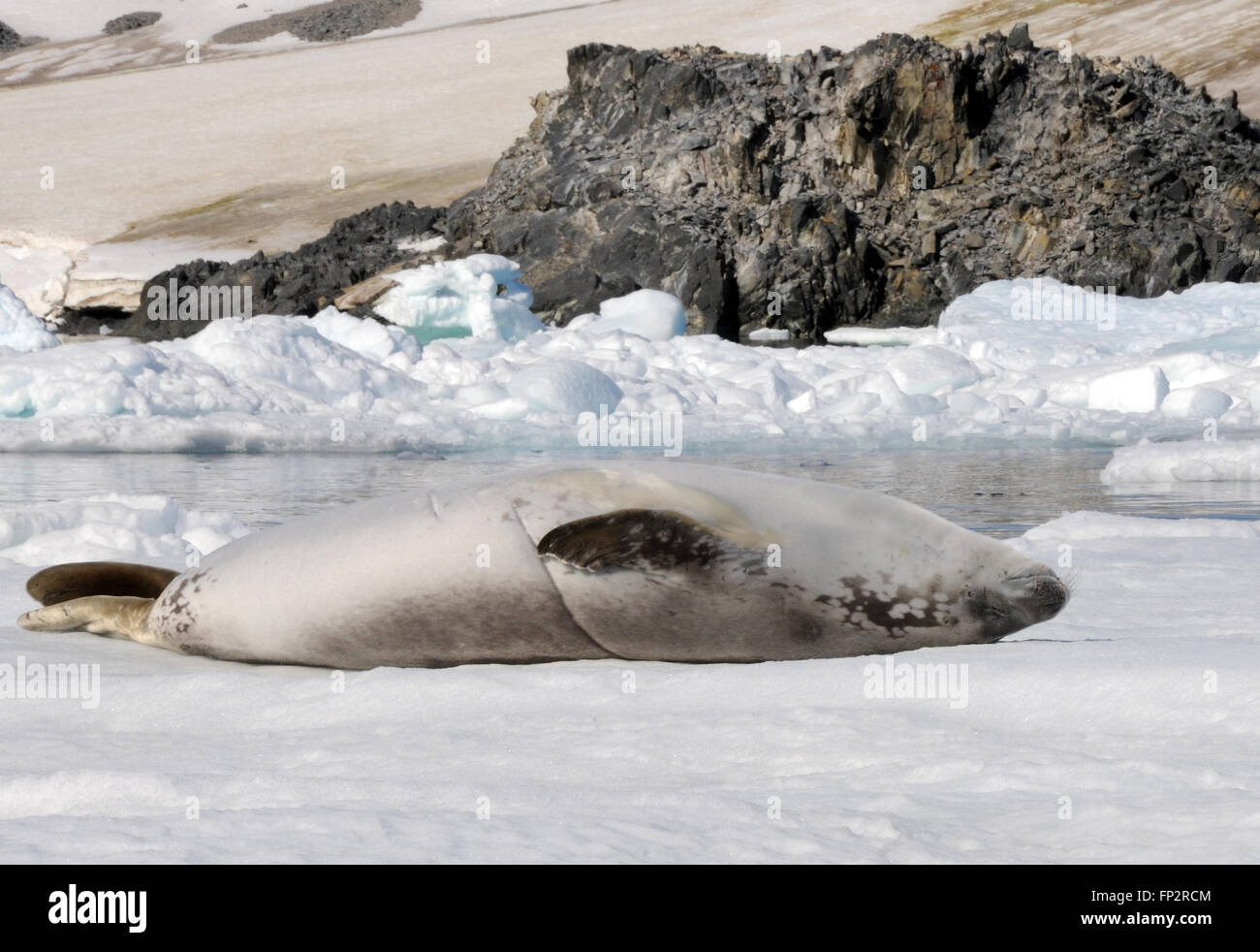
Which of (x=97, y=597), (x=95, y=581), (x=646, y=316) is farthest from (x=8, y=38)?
(x=97, y=597)

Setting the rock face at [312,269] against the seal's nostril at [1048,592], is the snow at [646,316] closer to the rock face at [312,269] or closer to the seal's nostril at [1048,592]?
the rock face at [312,269]

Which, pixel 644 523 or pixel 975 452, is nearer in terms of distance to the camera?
pixel 644 523

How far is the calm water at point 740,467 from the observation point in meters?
8.19

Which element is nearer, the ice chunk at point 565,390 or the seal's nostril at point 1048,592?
the seal's nostril at point 1048,592

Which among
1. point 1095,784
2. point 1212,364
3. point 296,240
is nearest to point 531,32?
point 296,240

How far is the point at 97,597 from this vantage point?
3908 millimetres

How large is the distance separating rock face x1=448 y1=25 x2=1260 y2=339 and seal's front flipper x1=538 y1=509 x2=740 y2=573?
27.6m

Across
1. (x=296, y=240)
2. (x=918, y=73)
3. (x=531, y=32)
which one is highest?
(x=531, y=32)

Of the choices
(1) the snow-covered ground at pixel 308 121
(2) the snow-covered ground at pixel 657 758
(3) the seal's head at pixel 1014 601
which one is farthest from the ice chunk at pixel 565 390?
(1) the snow-covered ground at pixel 308 121

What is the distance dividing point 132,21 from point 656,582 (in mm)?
96228

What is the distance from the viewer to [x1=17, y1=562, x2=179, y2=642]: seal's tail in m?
3.86
